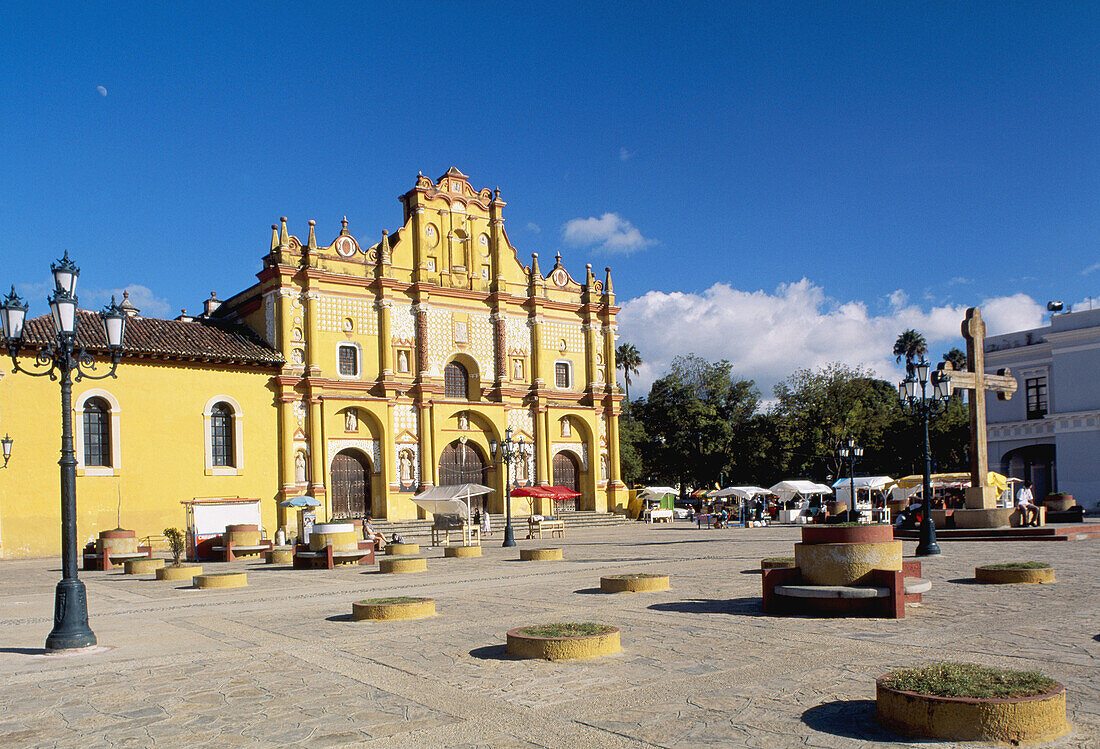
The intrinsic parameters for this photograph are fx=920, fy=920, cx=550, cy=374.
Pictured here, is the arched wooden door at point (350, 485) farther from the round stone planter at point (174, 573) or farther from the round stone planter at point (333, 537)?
the round stone planter at point (174, 573)

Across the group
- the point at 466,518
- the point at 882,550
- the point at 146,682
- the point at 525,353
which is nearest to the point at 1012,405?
the point at 525,353

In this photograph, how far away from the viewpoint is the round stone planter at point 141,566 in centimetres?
2309

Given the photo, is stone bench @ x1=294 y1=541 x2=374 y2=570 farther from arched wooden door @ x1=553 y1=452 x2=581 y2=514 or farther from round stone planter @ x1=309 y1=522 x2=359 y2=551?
arched wooden door @ x1=553 y1=452 x2=581 y2=514

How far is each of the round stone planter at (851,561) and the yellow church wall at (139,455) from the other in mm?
27848

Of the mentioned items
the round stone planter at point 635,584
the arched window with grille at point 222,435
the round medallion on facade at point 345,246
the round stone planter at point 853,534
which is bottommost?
the round stone planter at point 635,584

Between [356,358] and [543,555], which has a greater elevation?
[356,358]

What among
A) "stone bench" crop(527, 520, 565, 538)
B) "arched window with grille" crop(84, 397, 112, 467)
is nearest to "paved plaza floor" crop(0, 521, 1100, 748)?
"arched window with grille" crop(84, 397, 112, 467)

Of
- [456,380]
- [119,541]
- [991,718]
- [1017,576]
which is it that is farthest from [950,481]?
[991,718]

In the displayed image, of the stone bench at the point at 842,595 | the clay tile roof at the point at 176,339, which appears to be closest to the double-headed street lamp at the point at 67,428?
the stone bench at the point at 842,595

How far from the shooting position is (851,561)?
10219 millimetres

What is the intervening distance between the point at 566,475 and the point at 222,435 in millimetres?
16796

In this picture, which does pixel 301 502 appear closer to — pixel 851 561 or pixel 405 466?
pixel 405 466

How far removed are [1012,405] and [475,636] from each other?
138 ft

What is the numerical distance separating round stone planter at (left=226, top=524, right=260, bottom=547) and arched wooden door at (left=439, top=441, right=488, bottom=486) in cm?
1385
